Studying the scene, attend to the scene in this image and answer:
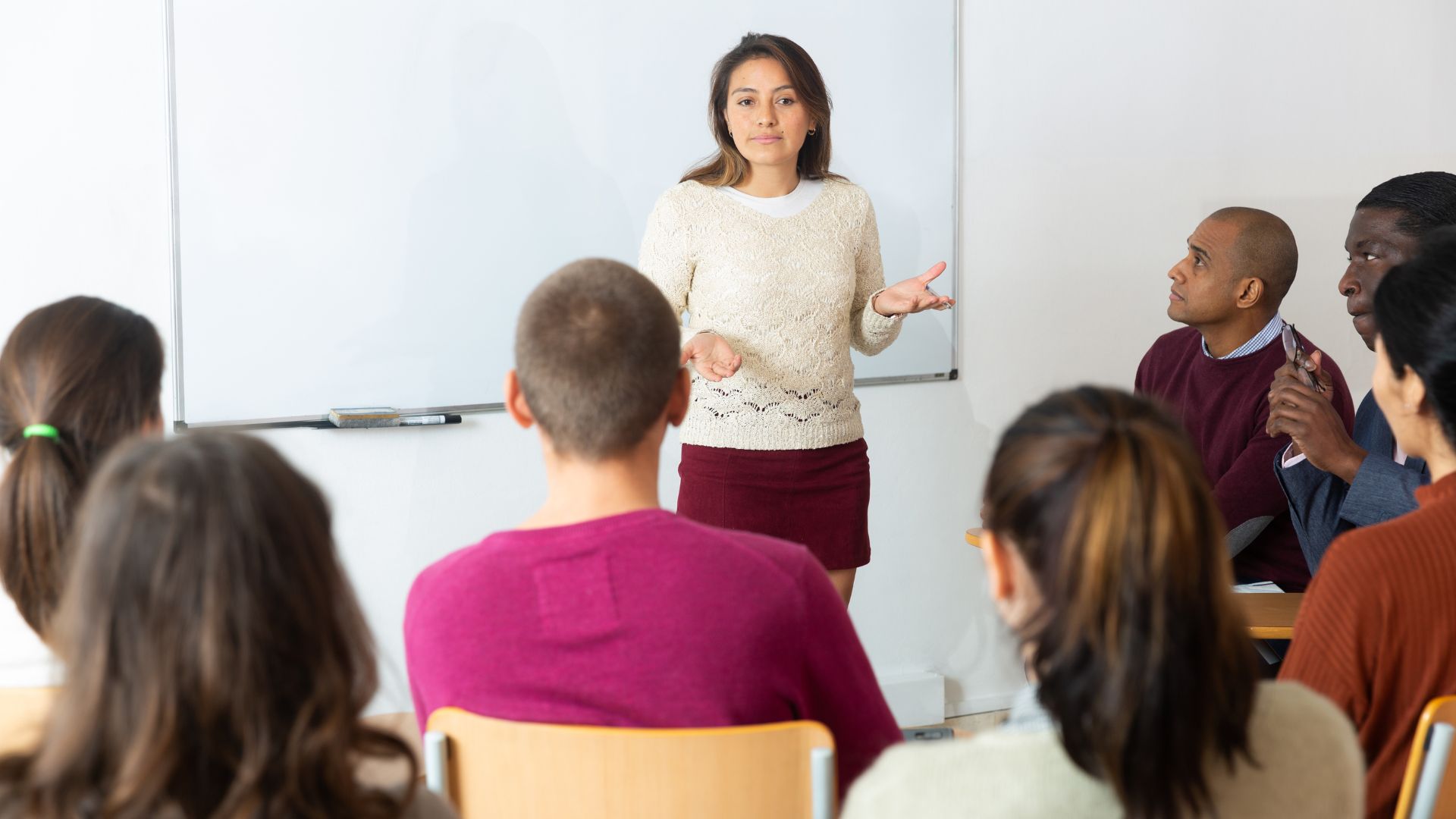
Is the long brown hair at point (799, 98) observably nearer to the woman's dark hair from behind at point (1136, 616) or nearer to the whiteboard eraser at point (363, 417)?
the whiteboard eraser at point (363, 417)

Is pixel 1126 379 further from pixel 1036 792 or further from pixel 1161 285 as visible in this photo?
pixel 1036 792

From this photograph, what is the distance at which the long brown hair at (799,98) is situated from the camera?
8.30 feet

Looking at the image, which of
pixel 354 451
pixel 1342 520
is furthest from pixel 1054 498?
pixel 354 451

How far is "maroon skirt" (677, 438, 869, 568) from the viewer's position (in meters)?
2.50

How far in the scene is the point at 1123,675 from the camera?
96 cm

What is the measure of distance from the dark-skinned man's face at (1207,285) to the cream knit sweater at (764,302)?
688 mm

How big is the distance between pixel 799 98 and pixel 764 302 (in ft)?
1.40

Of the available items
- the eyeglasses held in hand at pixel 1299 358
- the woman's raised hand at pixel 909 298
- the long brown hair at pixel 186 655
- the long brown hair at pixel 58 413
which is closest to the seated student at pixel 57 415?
the long brown hair at pixel 58 413

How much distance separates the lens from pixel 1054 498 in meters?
0.99

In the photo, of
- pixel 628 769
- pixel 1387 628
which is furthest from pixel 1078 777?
pixel 1387 628

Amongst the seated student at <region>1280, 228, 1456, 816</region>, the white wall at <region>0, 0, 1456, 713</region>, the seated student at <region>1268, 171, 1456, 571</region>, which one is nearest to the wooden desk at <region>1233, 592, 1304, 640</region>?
the seated student at <region>1268, 171, 1456, 571</region>

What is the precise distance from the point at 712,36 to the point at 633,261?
0.60 m

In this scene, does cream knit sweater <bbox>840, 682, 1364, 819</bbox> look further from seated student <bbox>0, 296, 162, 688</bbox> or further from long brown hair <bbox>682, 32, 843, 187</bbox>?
long brown hair <bbox>682, 32, 843, 187</bbox>

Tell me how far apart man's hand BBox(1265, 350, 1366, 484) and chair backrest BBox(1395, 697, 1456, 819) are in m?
0.92
